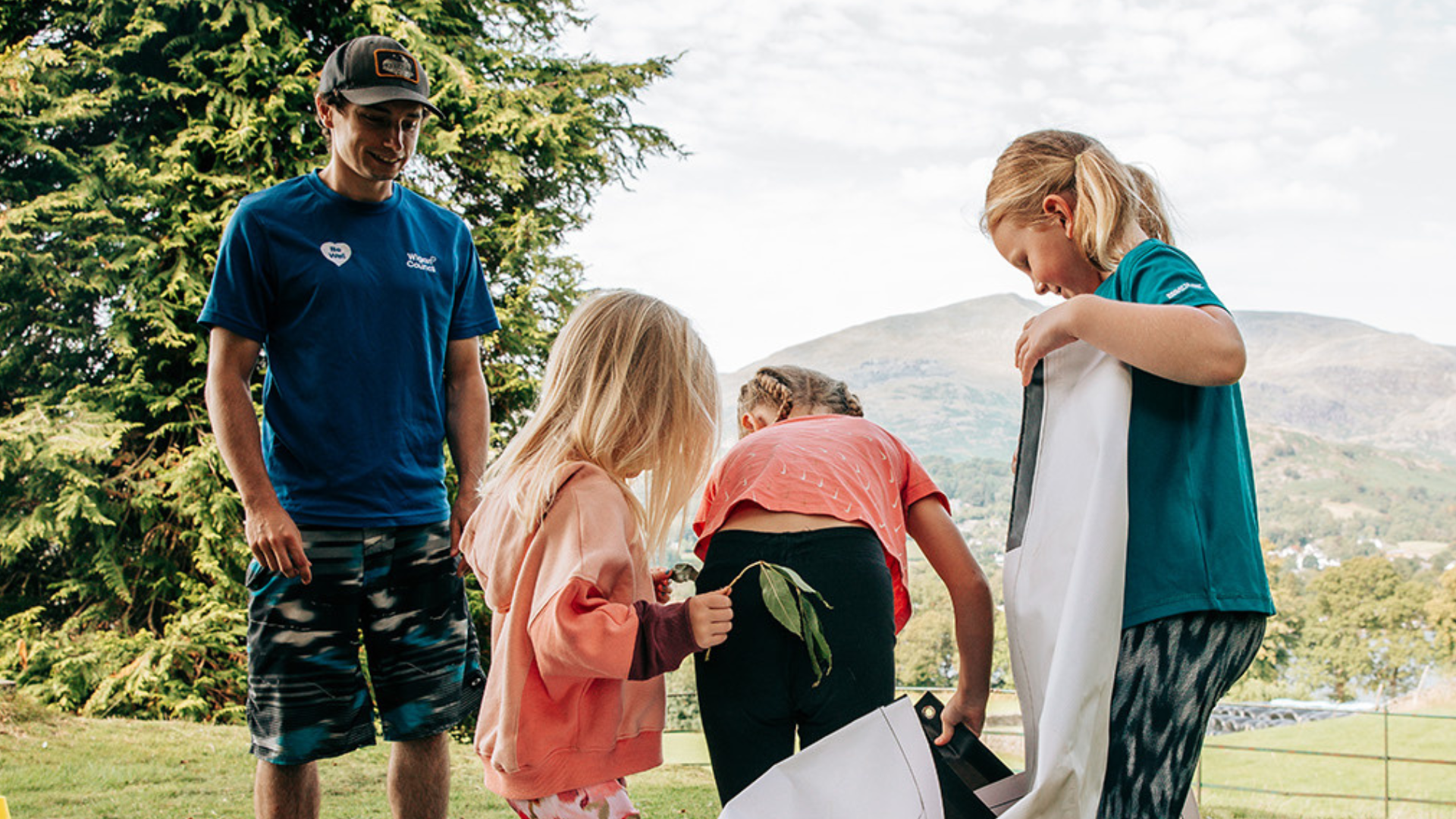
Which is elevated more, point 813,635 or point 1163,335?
point 1163,335

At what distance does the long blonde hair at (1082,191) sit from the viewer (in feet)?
4.42

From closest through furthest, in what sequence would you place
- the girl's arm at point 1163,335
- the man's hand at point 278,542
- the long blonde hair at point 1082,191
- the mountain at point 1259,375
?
the girl's arm at point 1163,335 → the long blonde hair at point 1082,191 → the man's hand at point 278,542 → the mountain at point 1259,375

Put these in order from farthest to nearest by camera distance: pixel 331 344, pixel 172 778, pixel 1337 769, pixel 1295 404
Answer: pixel 1295 404 → pixel 1337 769 → pixel 172 778 → pixel 331 344

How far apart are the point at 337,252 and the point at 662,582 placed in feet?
2.89

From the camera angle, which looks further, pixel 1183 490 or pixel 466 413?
pixel 466 413

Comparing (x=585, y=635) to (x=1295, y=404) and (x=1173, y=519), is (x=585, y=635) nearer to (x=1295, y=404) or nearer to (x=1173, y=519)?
(x=1173, y=519)

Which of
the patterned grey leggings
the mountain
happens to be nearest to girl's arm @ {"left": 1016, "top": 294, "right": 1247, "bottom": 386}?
the patterned grey leggings

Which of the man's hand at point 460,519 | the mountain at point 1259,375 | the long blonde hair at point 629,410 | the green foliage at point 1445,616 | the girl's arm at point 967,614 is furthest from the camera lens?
the mountain at point 1259,375

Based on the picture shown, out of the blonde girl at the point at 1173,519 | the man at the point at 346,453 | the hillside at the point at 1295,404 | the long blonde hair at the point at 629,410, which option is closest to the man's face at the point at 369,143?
the man at the point at 346,453

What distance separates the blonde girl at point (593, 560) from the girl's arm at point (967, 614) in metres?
0.45

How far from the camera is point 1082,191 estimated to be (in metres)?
1.36

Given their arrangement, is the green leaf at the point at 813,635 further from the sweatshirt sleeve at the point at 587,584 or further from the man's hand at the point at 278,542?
the man's hand at the point at 278,542

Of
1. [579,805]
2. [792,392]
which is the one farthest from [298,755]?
[792,392]

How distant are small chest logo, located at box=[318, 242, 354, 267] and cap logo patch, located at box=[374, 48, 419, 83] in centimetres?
33
